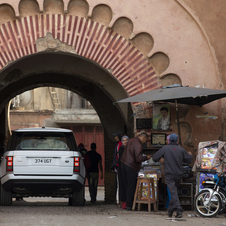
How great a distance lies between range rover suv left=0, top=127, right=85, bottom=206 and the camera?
9.09 meters

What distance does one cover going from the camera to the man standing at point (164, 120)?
10000mm

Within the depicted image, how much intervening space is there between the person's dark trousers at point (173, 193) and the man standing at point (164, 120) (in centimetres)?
205

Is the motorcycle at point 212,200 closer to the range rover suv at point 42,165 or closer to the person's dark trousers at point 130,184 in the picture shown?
→ the person's dark trousers at point 130,184

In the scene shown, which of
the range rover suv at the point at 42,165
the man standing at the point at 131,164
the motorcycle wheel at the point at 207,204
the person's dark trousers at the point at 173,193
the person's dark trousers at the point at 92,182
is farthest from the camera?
the person's dark trousers at the point at 92,182

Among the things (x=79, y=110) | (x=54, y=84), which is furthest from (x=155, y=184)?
(x=79, y=110)

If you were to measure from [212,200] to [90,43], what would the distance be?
4.41 meters

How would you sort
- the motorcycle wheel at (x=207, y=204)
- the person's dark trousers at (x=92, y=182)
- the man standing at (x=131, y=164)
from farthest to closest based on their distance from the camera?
the person's dark trousers at (x=92, y=182), the man standing at (x=131, y=164), the motorcycle wheel at (x=207, y=204)

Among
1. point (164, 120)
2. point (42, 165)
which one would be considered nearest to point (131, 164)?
point (164, 120)

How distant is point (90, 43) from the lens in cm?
1017

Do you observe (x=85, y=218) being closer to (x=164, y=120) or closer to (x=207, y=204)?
(x=207, y=204)

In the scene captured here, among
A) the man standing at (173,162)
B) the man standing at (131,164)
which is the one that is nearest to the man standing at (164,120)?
the man standing at (131,164)

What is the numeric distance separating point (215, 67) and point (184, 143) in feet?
6.16

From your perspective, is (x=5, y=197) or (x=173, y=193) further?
(x=5, y=197)

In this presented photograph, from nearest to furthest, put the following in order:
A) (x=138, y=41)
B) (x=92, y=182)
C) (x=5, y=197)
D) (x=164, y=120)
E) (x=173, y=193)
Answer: (x=173, y=193)
(x=5, y=197)
(x=164, y=120)
(x=138, y=41)
(x=92, y=182)
